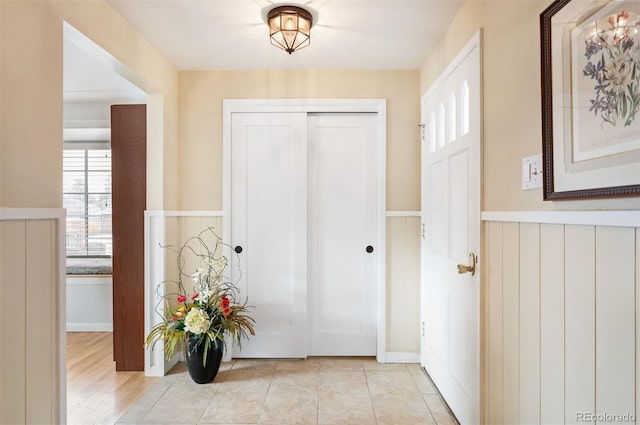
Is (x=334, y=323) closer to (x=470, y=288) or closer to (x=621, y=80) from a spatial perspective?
(x=470, y=288)

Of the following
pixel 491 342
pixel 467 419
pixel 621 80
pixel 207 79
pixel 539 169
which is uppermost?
pixel 207 79

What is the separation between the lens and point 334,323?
3.02 m

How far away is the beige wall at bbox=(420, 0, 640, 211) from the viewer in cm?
132

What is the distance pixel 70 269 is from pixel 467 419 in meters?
3.85

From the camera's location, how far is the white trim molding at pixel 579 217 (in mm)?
909

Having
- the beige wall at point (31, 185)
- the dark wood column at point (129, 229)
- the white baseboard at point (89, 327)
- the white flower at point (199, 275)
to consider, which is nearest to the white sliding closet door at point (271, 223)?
the white flower at point (199, 275)

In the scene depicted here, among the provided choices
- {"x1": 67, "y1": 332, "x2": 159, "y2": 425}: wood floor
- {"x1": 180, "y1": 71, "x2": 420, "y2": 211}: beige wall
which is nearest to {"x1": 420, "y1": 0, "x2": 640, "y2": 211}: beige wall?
{"x1": 180, "y1": 71, "x2": 420, "y2": 211}: beige wall

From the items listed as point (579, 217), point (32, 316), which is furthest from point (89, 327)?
point (579, 217)

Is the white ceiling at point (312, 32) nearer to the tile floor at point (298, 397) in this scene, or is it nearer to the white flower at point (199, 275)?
the white flower at point (199, 275)

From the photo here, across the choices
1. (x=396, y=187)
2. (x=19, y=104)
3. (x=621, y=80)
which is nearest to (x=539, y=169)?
(x=621, y=80)

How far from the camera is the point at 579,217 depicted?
3.53ft

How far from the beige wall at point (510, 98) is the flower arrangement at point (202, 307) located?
1885mm

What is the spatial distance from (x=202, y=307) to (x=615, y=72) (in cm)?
252

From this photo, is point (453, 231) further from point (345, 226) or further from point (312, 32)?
point (312, 32)
